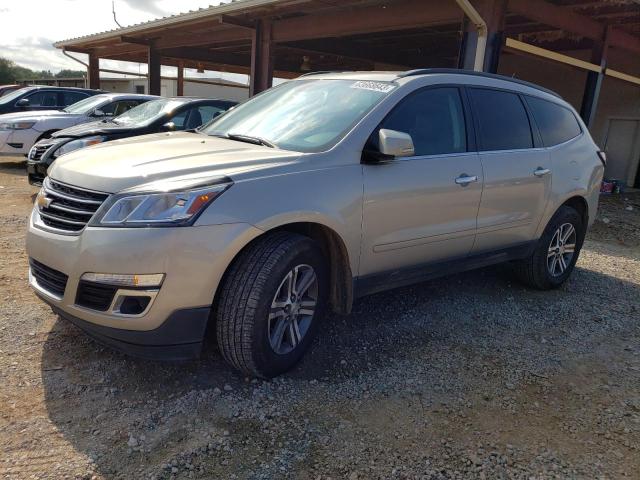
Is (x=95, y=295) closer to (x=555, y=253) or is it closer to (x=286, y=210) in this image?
(x=286, y=210)

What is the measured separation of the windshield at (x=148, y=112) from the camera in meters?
7.86

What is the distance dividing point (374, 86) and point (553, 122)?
2.15m

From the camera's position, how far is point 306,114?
12.0 feet

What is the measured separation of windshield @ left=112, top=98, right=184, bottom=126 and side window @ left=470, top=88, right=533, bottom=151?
5.07 meters

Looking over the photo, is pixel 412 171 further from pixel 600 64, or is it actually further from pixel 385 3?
pixel 600 64

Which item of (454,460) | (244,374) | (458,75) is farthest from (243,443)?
(458,75)

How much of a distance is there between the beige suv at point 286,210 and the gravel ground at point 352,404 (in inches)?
11.9

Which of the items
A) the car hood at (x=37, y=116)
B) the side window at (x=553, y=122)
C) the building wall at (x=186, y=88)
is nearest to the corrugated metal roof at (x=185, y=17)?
the car hood at (x=37, y=116)

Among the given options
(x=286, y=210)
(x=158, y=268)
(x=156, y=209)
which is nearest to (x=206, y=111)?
(x=286, y=210)

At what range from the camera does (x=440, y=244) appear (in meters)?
3.84

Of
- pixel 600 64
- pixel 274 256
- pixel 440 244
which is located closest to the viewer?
pixel 274 256

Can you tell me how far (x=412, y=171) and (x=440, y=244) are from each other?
2.07ft

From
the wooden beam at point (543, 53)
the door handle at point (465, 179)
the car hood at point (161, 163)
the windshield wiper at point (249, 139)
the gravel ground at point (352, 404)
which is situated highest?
the wooden beam at point (543, 53)

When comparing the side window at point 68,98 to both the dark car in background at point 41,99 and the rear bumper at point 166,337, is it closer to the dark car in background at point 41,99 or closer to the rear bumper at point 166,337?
the dark car in background at point 41,99
